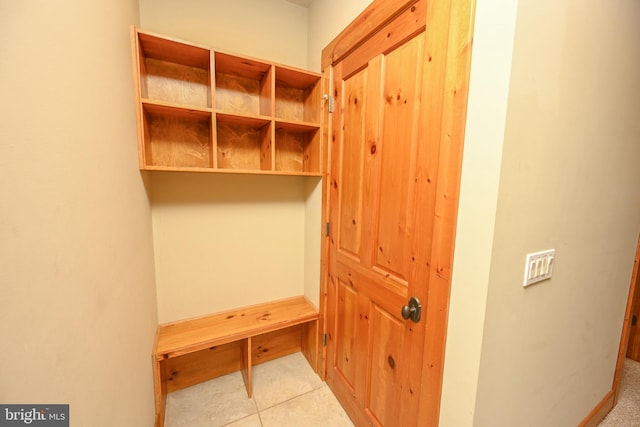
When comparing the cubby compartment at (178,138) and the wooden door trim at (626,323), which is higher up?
the cubby compartment at (178,138)

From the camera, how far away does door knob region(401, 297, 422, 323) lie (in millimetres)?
977

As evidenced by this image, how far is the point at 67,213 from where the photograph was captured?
569 mm

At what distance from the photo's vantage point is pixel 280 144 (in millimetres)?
1789

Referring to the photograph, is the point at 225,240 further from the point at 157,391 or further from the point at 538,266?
the point at 538,266

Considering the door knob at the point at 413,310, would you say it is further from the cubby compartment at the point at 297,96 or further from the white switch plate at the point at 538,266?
the cubby compartment at the point at 297,96

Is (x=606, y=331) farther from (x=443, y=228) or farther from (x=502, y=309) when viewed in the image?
(x=443, y=228)

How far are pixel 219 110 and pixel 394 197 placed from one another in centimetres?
104

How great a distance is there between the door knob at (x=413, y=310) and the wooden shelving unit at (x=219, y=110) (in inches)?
38.3

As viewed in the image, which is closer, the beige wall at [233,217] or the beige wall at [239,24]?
the beige wall at [239,24]

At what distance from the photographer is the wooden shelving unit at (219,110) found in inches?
50.8

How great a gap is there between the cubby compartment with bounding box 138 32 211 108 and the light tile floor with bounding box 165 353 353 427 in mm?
1839

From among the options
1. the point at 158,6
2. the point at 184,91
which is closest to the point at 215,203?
the point at 184,91

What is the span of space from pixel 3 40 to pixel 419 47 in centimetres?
111

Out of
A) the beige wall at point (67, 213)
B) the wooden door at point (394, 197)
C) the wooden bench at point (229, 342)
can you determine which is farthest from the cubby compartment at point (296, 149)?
the wooden bench at point (229, 342)
